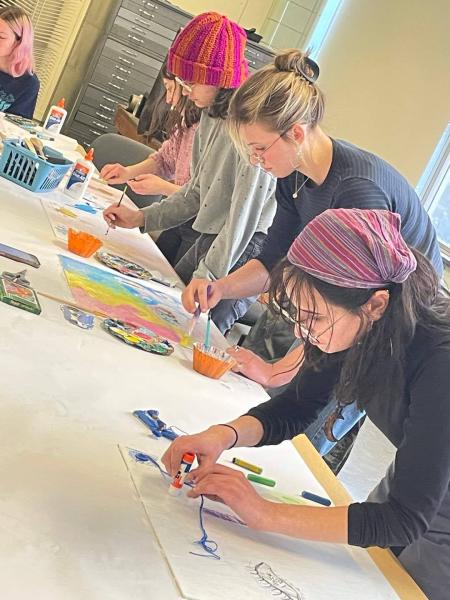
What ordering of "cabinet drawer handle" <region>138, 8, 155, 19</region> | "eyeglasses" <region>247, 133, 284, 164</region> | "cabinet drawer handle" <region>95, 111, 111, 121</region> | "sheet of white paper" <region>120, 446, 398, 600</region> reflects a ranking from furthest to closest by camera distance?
"cabinet drawer handle" <region>95, 111, 111, 121</region> < "cabinet drawer handle" <region>138, 8, 155, 19</region> < "eyeglasses" <region>247, 133, 284, 164</region> < "sheet of white paper" <region>120, 446, 398, 600</region>

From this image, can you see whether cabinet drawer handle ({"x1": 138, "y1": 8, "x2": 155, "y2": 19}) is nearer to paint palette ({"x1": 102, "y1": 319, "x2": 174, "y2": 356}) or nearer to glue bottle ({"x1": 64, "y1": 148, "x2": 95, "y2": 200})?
glue bottle ({"x1": 64, "y1": 148, "x2": 95, "y2": 200})

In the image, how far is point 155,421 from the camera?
4.63 feet

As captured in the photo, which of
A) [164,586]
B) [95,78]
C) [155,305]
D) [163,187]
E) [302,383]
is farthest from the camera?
[95,78]

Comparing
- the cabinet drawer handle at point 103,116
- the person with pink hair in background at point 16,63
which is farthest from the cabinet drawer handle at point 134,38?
the person with pink hair in background at point 16,63

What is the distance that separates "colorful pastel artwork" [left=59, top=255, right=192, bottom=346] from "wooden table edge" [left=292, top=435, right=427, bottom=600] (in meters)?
0.47

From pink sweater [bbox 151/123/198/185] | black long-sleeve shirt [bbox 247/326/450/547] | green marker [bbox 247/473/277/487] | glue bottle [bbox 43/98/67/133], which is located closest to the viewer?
black long-sleeve shirt [bbox 247/326/450/547]

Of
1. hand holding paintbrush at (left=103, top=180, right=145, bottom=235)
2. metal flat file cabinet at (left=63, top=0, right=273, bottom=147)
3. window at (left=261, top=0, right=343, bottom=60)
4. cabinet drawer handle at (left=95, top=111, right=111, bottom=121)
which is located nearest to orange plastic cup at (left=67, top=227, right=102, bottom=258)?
hand holding paintbrush at (left=103, top=180, right=145, bottom=235)

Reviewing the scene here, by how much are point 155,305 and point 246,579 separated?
113cm

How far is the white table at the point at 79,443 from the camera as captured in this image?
36.6 inches

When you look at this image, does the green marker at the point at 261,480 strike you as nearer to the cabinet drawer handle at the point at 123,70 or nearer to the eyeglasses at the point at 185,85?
the eyeglasses at the point at 185,85

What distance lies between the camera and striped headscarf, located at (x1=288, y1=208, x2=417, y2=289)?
1.28m

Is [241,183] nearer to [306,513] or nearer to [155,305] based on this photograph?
[155,305]

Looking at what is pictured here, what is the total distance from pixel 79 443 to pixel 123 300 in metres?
0.83

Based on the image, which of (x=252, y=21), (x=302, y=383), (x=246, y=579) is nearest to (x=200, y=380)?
(x=302, y=383)
